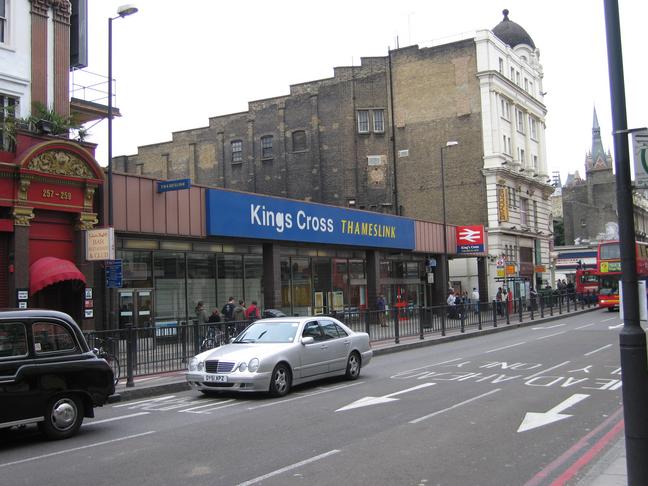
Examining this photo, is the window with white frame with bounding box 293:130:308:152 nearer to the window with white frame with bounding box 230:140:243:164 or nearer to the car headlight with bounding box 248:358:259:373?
the window with white frame with bounding box 230:140:243:164

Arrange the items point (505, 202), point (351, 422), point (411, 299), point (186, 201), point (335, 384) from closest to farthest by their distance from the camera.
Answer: point (351, 422) → point (335, 384) → point (186, 201) → point (411, 299) → point (505, 202)

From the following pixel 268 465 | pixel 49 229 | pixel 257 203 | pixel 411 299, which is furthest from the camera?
pixel 411 299

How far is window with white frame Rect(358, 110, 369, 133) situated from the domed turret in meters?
15.9

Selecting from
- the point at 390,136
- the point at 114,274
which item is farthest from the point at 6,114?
the point at 390,136

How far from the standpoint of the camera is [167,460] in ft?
24.8

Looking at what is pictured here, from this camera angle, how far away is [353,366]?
573 inches

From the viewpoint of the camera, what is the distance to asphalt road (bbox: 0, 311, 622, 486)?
271 inches

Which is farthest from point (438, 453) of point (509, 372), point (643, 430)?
point (509, 372)

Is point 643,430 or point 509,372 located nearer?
point 643,430

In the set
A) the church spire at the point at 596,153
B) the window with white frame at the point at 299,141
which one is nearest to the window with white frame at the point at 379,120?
the window with white frame at the point at 299,141

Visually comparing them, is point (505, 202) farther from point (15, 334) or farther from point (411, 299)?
point (15, 334)

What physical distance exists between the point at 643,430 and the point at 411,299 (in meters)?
33.6

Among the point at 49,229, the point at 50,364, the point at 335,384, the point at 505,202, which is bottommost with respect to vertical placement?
the point at 335,384

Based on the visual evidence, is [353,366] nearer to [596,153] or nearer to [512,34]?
[512,34]
